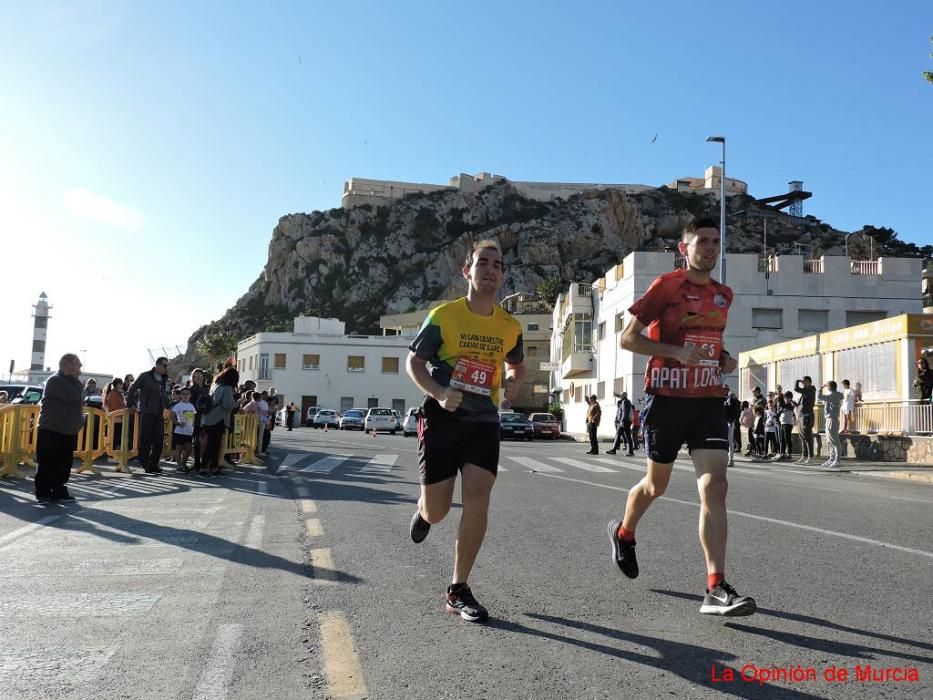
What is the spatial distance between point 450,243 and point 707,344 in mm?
123023

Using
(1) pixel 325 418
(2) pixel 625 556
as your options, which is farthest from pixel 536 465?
(1) pixel 325 418

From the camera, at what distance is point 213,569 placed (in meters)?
5.05

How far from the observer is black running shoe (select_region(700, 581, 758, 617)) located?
3.70 m

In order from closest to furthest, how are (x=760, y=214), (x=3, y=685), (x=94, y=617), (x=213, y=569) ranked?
1. (x=3, y=685)
2. (x=94, y=617)
3. (x=213, y=569)
4. (x=760, y=214)

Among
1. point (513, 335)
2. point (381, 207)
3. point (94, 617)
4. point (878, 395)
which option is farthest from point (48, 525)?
point (381, 207)

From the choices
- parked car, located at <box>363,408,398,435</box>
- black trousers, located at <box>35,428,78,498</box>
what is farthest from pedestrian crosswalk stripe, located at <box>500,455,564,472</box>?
parked car, located at <box>363,408,398,435</box>

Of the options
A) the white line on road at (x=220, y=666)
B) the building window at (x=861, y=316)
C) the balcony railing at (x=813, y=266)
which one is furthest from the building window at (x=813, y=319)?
the white line on road at (x=220, y=666)

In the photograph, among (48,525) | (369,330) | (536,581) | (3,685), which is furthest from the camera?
(369,330)

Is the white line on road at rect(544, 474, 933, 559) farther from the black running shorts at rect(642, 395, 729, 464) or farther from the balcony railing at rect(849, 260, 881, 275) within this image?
the balcony railing at rect(849, 260, 881, 275)

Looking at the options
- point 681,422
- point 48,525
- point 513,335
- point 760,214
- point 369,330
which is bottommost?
point 48,525

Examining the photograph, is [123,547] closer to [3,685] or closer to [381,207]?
[3,685]

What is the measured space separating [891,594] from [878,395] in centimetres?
1992

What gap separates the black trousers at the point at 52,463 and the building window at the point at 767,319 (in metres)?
34.9

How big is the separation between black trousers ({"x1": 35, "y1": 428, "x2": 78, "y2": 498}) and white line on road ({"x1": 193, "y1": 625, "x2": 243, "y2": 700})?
6269mm
